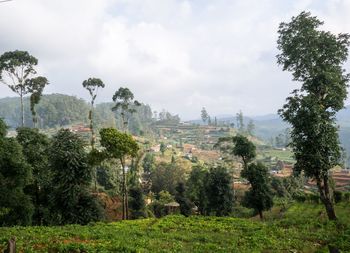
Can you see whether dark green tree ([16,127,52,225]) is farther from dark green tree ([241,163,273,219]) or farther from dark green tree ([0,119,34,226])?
dark green tree ([241,163,273,219])

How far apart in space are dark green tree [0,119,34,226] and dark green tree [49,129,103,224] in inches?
140

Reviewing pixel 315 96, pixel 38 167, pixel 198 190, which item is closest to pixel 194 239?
pixel 315 96

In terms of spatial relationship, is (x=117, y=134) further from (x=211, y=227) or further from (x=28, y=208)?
(x=211, y=227)

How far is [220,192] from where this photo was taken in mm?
46594

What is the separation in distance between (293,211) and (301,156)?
22.5 meters

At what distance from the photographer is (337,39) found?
86.3ft

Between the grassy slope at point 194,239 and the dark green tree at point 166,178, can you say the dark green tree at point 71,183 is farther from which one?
the dark green tree at point 166,178

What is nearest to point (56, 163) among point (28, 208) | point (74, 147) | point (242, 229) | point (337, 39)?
point (74, 147)

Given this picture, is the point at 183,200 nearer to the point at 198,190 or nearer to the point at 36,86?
the point at 198,190

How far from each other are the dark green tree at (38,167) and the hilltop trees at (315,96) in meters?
22.9

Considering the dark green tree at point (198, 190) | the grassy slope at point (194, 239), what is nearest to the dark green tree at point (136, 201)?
the dark green tree at point (198, 190)

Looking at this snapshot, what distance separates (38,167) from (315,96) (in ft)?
84.5

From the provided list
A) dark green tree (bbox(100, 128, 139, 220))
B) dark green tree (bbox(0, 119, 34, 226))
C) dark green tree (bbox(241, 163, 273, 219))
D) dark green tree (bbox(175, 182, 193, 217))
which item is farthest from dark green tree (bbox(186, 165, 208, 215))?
dark green tree (bbox(0, 119, 34, 226))

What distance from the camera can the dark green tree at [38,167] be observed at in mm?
34000
